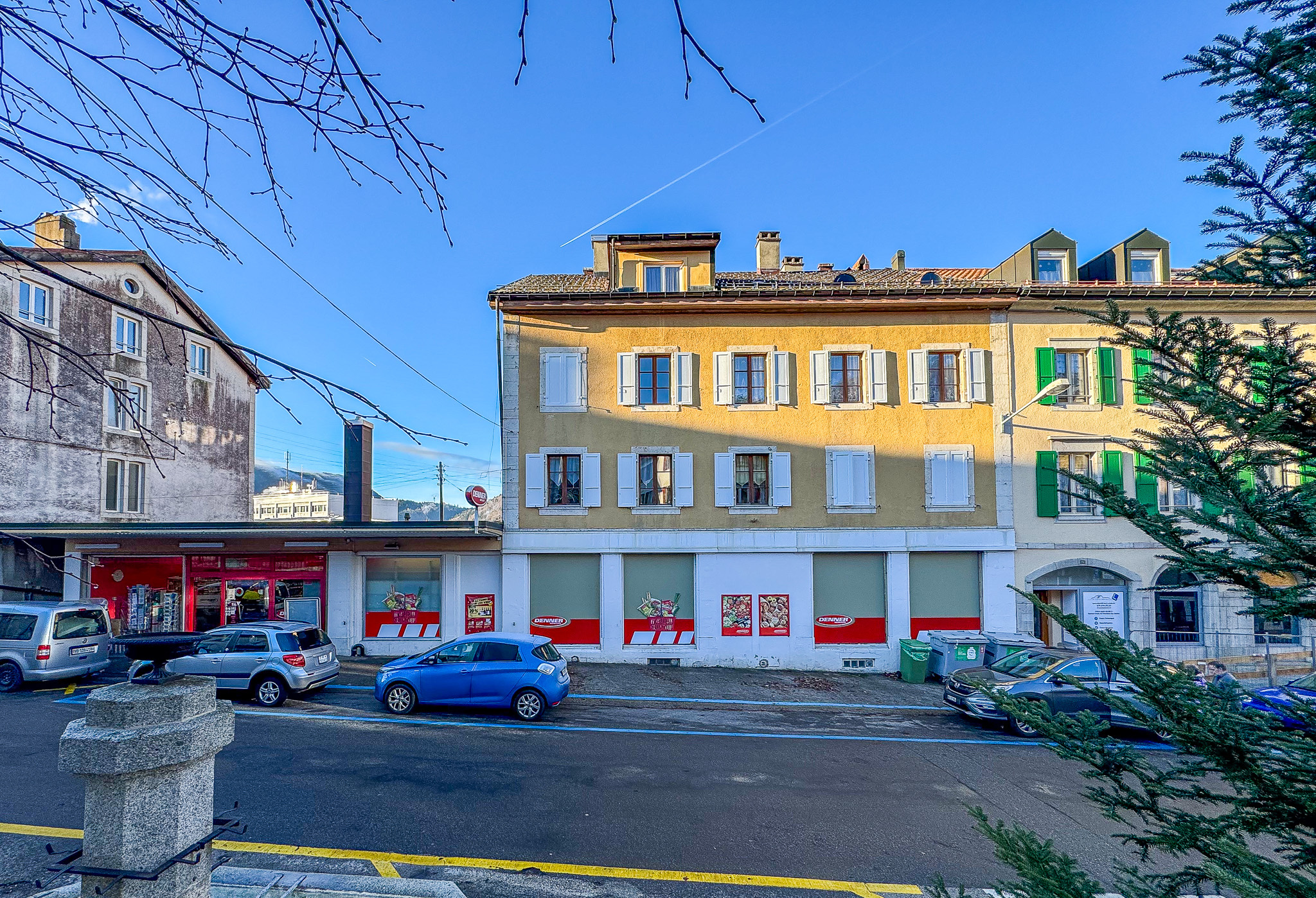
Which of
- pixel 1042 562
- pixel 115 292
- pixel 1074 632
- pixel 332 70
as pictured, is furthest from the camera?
pixel 115 292

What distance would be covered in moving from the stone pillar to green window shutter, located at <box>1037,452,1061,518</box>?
19.2 meters

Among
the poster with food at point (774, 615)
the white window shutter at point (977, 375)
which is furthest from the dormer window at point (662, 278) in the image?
the poster with food at point (774, 615)

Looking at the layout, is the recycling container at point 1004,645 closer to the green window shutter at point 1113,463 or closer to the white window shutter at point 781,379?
the green window shutter at point 1113,463

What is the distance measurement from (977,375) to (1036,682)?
9.46 meters

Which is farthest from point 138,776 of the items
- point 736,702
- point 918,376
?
point 918,376

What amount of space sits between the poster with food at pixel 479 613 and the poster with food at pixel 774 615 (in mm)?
7717

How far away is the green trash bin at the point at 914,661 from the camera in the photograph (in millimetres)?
16000

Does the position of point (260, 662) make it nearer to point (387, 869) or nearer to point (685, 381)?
point (387, 869)

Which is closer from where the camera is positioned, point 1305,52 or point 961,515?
point 1305,52

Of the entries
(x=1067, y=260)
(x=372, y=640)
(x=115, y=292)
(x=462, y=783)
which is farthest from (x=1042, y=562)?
(x=115, y=292)

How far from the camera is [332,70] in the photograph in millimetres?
2416

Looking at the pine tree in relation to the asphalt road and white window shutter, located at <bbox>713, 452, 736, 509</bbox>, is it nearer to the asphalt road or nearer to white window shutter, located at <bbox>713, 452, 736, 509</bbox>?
the asphalt road

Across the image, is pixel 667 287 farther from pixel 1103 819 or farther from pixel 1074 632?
pixel 1074 632

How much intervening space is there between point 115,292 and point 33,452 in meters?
5.62
